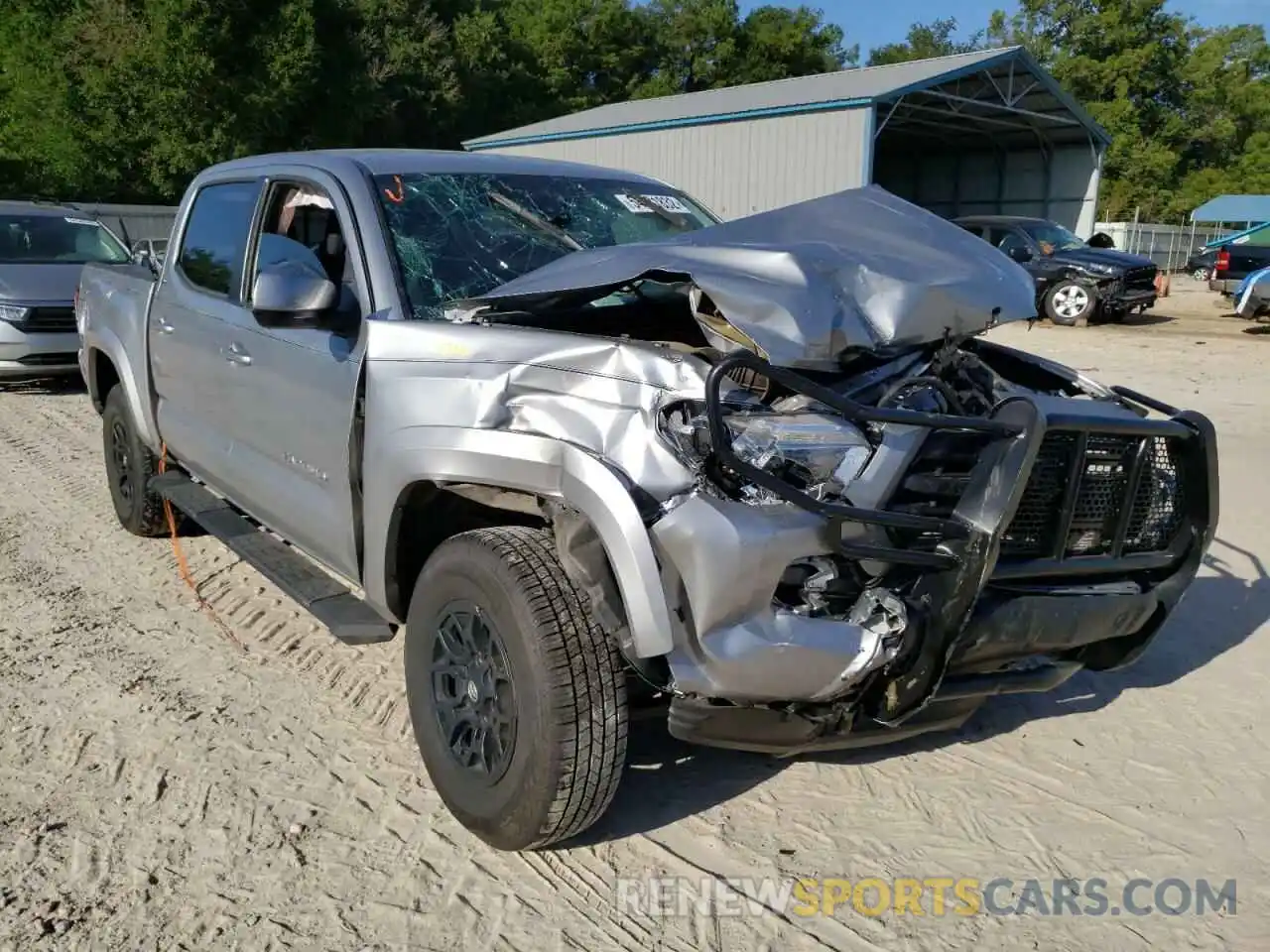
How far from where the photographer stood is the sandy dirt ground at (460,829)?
2777 mm

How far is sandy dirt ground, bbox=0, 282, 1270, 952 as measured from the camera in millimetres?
2777

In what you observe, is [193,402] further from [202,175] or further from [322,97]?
[322,97]

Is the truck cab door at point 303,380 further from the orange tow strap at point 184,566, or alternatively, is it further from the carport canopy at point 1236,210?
the carport canopy at point 1236,210

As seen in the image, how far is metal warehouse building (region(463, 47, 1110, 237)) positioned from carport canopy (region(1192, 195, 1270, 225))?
11.3 meters

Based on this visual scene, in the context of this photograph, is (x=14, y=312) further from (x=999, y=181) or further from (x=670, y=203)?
(x=999, y=181)

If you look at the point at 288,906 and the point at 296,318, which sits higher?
the point at 296,318

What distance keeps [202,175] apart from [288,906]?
3.65 metres

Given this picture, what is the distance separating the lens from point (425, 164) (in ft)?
13.3

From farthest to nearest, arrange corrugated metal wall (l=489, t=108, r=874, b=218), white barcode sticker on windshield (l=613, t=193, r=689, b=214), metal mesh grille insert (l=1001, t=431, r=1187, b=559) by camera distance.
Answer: corrugated metal wall (l=489, t=108, r=874, b=218) < white barcode sticker on windshield (l=613, t=193, r=689, b=214) < metal mesh grille insert (l=1001, t=431, r=1187, b=559)

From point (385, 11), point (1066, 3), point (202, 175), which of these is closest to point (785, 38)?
point (1066, 3)

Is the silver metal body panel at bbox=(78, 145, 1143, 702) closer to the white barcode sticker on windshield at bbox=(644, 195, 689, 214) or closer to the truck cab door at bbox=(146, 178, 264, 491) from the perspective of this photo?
the truck cab door at bbox=(146, 178, 264, 491)

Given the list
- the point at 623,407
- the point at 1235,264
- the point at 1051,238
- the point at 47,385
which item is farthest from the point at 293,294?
the point at 1235,264

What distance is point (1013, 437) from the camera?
271 cm

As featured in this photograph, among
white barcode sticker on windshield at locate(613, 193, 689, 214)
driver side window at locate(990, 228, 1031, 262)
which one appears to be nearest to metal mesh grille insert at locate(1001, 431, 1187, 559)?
white barcode sticker on windshield at locate(613, 193, 689, 214)
